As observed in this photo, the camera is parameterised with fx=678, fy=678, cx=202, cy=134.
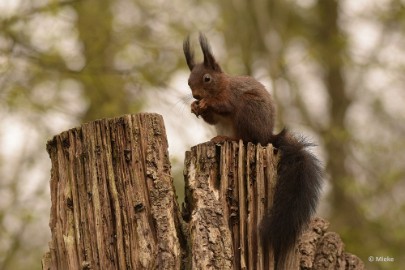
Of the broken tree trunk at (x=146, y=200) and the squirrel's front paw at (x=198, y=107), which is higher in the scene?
the squirrel's front paw at (x=198, y=107)

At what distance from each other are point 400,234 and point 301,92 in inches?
139

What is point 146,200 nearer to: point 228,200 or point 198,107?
point 228,200

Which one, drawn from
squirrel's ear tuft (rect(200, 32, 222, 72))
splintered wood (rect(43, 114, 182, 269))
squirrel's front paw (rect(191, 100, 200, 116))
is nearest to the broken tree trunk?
splintered wood (rect(43, 114, 182, 269))

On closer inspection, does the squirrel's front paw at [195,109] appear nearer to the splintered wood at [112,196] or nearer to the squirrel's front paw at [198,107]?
the squirrel's front paw at [198,107]

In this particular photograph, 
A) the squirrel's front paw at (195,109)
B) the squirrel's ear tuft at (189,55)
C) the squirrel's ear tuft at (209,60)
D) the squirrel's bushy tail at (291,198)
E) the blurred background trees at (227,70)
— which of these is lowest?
the squirrel's bushy tail at (291,198)

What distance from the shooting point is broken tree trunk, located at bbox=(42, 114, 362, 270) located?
Answer: 339 centimetres

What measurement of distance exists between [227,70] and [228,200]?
5209 millimetres

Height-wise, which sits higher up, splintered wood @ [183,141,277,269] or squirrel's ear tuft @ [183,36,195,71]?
squirrel's ear tuft @ [183,36,195,71]

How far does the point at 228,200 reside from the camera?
3543 mm

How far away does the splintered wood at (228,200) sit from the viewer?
3.34 metres

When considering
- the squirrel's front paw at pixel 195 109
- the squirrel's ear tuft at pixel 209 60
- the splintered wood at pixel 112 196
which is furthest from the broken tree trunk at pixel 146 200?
the squirrel's ear tuft at pixel 209 60

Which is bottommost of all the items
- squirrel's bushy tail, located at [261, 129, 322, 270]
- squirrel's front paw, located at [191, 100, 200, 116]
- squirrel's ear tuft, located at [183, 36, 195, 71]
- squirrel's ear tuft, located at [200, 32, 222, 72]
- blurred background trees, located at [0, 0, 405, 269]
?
squirrel's bushy tail, located at [261, 129, 322, 270]

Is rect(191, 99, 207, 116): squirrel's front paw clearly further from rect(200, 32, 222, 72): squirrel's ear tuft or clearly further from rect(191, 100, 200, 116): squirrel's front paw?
rect(200, 32, 222, 72): squirrel's ear tuft

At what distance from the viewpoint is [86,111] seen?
28.2 feet
